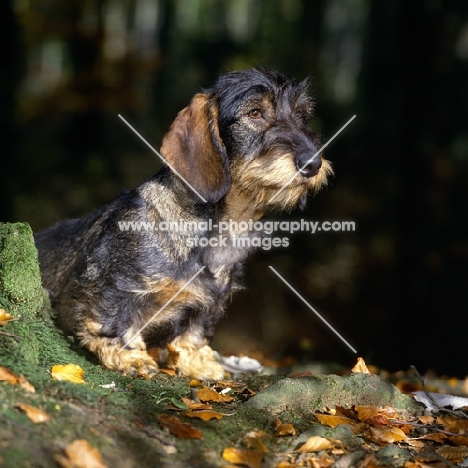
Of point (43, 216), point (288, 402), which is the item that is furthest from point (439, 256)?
point (43, 216)

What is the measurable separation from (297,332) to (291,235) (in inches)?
89.2

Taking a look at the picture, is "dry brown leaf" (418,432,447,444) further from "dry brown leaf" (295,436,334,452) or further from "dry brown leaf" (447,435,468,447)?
"dry brown leaf" (295,436,334,452)

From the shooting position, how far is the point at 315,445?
9.71 feet

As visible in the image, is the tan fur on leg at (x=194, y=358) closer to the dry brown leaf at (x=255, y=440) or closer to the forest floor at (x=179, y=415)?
the forest floor at (x=179, y=415)

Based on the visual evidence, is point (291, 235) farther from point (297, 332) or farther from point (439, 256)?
point (439, 256)

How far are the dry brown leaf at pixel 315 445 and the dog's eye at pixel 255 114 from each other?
6.59 ft

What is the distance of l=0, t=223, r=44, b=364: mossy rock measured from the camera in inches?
137

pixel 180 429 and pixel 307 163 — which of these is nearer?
pixel 180 429

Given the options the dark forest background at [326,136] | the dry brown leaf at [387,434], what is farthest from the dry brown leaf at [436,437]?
the dark forest background at [326,136]

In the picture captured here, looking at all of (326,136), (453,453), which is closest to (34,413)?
(453,453)

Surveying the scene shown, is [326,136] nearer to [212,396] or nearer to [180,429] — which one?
[212,396]

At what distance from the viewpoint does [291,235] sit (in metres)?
13.2

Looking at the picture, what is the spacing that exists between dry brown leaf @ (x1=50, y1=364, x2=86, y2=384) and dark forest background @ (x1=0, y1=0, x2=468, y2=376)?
11.3ft

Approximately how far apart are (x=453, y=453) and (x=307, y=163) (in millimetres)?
1746
